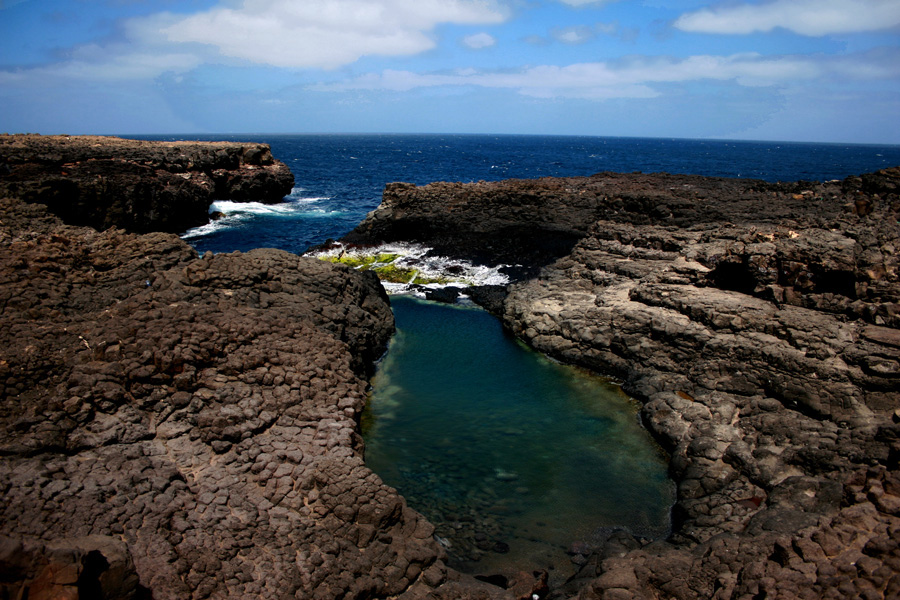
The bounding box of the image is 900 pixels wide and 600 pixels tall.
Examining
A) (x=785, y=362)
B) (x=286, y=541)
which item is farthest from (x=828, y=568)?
(x=286, y=541)

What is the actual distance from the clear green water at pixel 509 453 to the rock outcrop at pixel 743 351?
3.31 ft

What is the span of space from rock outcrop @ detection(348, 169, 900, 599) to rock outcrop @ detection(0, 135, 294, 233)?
95.2 feet

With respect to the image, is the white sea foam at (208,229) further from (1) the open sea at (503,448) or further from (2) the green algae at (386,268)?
(1) the open sea at (503,448)

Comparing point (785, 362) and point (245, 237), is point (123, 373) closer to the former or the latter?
point (785, 362)

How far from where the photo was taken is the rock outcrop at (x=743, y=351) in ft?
34.8

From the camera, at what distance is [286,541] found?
11.0 metres

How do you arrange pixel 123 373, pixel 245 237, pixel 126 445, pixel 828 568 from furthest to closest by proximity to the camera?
pixel 245 237
pixel 123 373
pixel 126 445
pixel 828 568

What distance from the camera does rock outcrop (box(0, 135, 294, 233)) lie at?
1439 inches

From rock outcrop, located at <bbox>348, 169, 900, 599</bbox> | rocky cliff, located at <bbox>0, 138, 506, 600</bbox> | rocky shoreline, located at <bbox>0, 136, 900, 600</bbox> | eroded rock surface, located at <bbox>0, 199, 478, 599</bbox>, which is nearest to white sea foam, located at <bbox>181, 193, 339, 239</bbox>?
rocky shoreline, located at <bbox>0, 136, 900, 600</bbox>

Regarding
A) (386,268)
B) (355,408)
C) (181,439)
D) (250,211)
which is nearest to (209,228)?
(250,211)

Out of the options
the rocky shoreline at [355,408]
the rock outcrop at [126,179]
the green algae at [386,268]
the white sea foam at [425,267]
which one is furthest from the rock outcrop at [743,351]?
the rock outcrop at [126,179]

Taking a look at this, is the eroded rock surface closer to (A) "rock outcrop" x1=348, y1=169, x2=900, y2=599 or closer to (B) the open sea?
(B) the open sea

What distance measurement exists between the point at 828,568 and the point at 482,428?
10.7 metres

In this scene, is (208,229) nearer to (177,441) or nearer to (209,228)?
(209,228)
